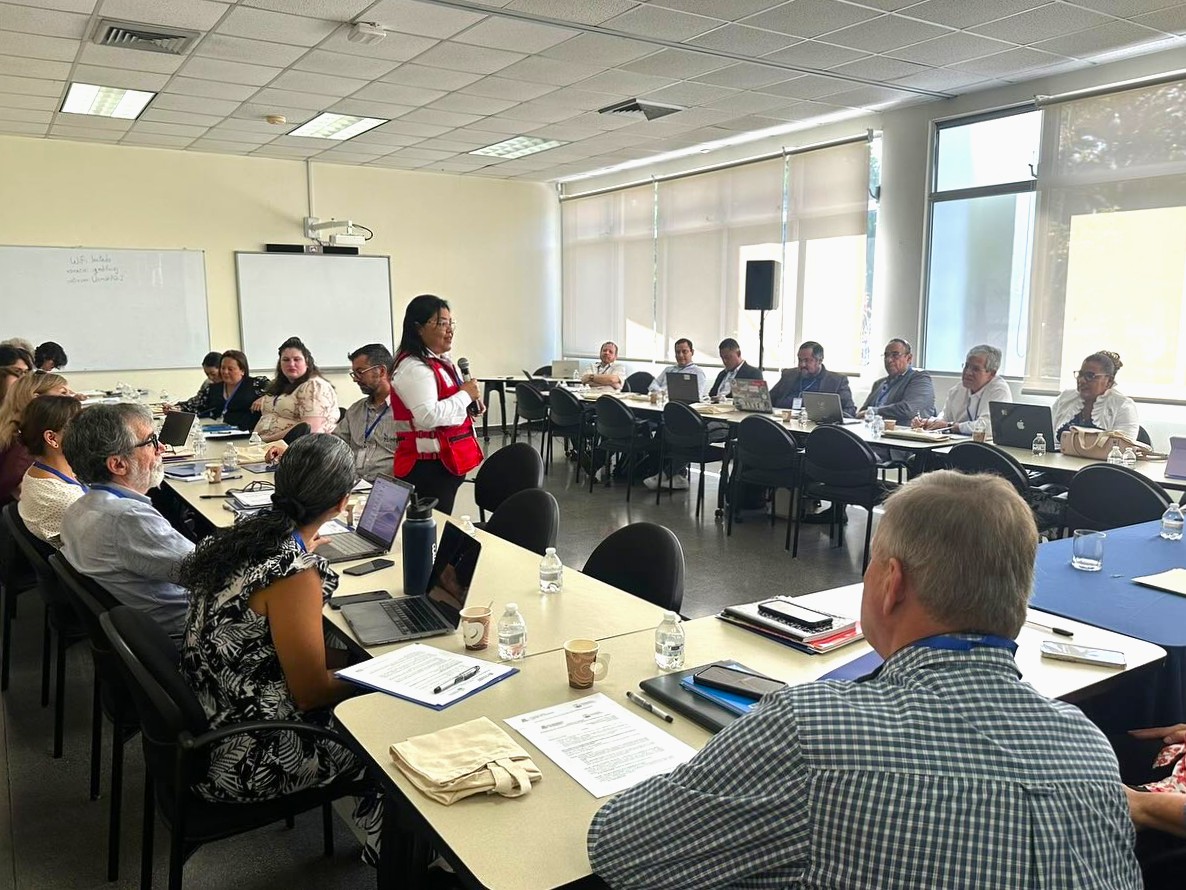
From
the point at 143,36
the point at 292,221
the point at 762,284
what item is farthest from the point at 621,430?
the point at 292,221

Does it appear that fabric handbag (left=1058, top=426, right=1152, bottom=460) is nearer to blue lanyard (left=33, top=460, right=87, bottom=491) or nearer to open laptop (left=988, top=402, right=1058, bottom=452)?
open laptop (left=988, top=402, right=1058, bottom=452)

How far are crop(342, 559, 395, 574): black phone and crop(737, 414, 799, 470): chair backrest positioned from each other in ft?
11.8

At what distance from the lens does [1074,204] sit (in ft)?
21.0

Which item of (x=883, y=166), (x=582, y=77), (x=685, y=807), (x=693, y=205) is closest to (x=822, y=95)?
(x=883, y=166)

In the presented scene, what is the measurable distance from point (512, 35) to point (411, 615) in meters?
4.27

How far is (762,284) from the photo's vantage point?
823 centimetres

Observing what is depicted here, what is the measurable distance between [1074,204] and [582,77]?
3.81 meters

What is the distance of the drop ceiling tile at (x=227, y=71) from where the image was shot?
19.3 feet

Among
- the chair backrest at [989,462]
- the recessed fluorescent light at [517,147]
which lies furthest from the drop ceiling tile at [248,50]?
the chair backrest at [989,462]

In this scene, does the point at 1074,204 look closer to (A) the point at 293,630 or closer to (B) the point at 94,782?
(A) the point at 293,630

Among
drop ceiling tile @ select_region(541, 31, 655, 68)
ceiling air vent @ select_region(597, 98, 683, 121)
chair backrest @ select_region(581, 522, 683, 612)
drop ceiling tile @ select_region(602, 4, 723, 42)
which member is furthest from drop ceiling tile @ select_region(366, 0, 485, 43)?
chair backrest @ select_region(581, 522, 683, 612)

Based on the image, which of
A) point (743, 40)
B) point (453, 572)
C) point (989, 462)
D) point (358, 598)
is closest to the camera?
point (453, 572)

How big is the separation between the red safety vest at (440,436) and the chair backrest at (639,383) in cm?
590

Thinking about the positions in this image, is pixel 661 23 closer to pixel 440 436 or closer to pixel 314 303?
pixel 440 436
